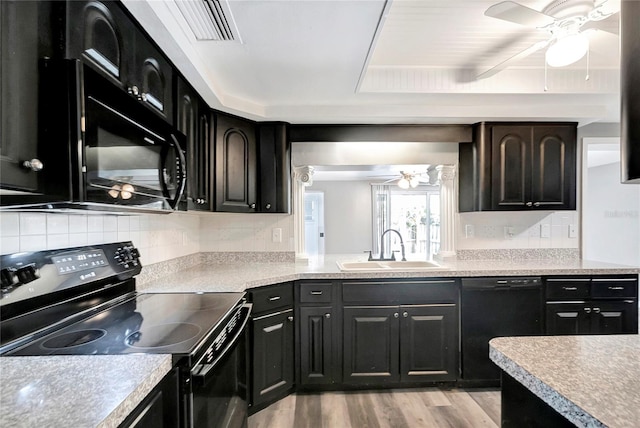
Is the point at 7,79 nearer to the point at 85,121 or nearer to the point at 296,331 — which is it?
the point at 85,121

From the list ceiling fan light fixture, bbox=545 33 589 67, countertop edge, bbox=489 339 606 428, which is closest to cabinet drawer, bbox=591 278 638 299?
ceiling fan light fixture, bbox=545 33 589 67

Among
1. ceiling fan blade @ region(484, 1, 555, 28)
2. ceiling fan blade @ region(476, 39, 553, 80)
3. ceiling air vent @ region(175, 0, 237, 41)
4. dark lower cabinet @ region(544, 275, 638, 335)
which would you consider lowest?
dark lower cabinet @ region(544, 275, 638, 335)

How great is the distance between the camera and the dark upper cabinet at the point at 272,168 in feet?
8.33

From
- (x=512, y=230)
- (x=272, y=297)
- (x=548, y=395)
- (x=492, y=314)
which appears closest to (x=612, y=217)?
(x=512, y=230)

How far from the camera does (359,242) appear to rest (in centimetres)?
615

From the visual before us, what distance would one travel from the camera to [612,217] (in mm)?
4707

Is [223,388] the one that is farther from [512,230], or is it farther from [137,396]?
[512,230]

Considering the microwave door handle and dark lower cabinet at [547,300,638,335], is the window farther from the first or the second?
the microwave door handle

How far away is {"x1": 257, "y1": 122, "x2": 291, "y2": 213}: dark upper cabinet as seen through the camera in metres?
2.54

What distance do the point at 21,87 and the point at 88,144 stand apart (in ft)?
0.65

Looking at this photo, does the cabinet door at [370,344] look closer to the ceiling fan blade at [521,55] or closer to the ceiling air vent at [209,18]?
the ceiling fan blade at [521,55]

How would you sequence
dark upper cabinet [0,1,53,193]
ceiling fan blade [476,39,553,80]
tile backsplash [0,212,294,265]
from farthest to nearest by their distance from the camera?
ceiling fan blade [476,39,553,80], tile backsplash [0,212,294,265], dark upper cabinet [0,1,53,193]

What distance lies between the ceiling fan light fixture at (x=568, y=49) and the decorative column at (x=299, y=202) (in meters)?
1.79

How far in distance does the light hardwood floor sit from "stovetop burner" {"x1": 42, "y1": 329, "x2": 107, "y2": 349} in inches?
50.0
